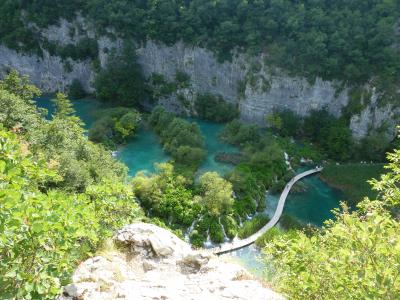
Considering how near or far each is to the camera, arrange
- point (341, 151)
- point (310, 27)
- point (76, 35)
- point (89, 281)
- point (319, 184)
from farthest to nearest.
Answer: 1. point (76, 35)
2. point (310, 27)
3. point (341, 151)
4. point (319, 184)
5. point (89, 281)

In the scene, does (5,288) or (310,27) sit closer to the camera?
(5,288)

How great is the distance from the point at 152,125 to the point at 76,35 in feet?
54.7

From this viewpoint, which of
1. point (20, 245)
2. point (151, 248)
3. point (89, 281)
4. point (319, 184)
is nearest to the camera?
point (20, 245)

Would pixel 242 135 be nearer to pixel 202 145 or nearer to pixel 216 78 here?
pixel 202 145

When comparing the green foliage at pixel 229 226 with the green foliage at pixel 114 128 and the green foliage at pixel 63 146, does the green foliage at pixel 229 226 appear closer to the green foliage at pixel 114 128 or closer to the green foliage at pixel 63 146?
the green foliage at pixel 63 146

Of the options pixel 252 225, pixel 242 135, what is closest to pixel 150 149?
pixel 242 135

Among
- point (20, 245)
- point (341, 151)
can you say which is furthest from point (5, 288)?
point (341, 151)

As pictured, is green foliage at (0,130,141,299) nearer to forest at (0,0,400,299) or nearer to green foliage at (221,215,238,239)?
forest at (0,0,400,299)

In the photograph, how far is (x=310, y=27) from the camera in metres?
38.9

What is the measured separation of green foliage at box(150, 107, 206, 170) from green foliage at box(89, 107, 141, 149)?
6.90ft

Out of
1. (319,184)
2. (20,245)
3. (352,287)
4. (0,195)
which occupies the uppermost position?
(0,195)

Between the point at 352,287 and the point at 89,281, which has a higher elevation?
the point at 352,287

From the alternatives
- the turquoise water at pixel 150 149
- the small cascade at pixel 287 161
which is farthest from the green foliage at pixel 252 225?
the small cascade at pixel 287 161

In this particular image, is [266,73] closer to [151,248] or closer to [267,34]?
[267,34]
